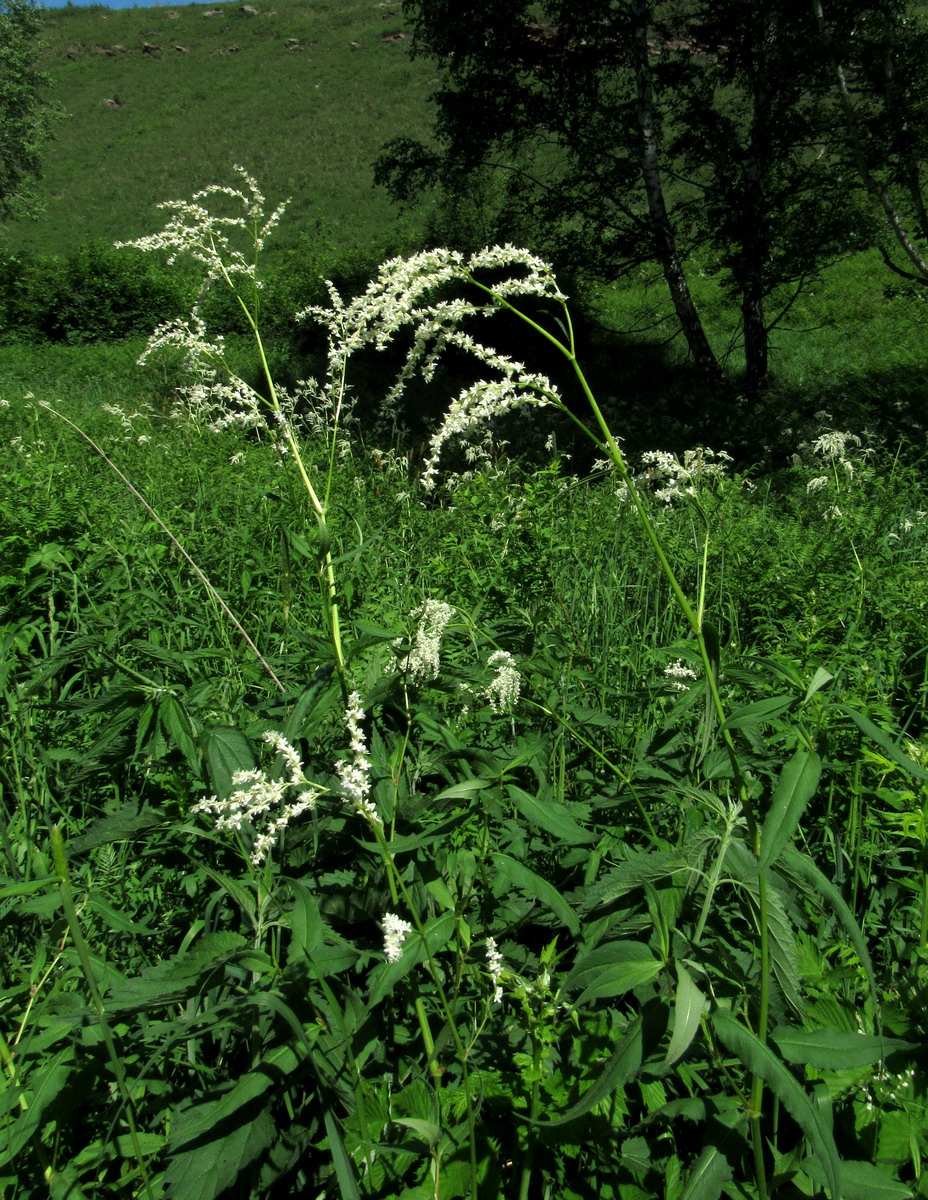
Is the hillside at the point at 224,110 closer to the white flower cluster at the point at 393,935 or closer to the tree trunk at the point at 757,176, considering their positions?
the tree trunk at the point at 757,176

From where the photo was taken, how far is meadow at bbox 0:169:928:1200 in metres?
1.19

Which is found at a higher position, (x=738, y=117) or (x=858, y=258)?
(x=738, y=117)

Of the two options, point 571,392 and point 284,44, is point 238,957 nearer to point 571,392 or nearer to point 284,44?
point 571,392

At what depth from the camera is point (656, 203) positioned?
1027cm

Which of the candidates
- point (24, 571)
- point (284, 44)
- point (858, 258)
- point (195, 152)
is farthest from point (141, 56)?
point (24, 571)

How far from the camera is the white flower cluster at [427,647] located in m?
1.55

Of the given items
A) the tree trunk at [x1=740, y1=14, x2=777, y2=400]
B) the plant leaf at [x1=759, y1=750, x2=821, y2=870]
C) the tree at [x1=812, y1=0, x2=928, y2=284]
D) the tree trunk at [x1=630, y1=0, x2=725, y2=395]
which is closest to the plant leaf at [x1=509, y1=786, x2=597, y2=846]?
the plant leaf at [x1=759, y1=750, x2=821, y2=870]

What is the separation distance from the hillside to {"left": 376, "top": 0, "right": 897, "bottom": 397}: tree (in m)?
16.4

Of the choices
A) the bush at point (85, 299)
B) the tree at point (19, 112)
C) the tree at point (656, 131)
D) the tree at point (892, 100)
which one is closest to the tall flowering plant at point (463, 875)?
the tree at point (892, 100)

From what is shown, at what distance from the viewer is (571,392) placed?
11320mm

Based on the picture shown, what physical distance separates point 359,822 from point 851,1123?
3.47ft

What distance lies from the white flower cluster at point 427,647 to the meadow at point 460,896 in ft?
0.04

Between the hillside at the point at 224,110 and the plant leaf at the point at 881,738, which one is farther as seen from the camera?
the hillside at the point at 224,110

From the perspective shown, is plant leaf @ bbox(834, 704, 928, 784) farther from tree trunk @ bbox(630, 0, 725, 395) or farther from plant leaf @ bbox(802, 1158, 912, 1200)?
tree trunk @ bbox(630, 0, 725, 395)
